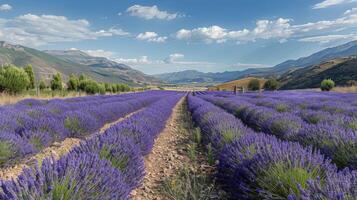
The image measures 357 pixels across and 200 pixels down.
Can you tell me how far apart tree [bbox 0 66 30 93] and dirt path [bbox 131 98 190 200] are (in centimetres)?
1785

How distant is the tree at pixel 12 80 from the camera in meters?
21.1

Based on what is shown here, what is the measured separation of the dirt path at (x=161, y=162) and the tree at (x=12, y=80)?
703 inches

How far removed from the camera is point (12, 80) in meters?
21.3

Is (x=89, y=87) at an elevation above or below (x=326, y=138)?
above

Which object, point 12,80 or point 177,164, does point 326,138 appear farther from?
point 12,80

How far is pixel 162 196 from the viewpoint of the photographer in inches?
133

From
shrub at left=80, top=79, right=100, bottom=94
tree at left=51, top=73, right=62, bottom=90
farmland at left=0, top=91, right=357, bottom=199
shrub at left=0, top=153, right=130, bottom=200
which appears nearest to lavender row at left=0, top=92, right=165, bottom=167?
farmland at left=0, top=91, right=357, bottom=199

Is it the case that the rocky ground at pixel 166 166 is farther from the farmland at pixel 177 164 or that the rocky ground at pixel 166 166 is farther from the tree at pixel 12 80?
the tree at pixel 12 80

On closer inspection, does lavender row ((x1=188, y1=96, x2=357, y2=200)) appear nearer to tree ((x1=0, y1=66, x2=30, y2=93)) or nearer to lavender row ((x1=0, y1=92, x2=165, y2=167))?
lavender row ((x1=0, y1=92, x2=165, y2=167))

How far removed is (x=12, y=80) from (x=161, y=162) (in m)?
20.2

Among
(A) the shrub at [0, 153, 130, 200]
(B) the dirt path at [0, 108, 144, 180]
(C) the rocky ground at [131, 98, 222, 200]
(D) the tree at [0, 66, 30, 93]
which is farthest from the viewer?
(D) the tree at [0, 66, 30, 93]

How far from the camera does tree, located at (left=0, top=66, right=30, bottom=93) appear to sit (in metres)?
21.1

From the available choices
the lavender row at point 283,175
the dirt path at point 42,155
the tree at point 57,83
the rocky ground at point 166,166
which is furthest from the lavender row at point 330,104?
the tree at point 57,83

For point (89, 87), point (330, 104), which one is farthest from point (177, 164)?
point (89, 87)
